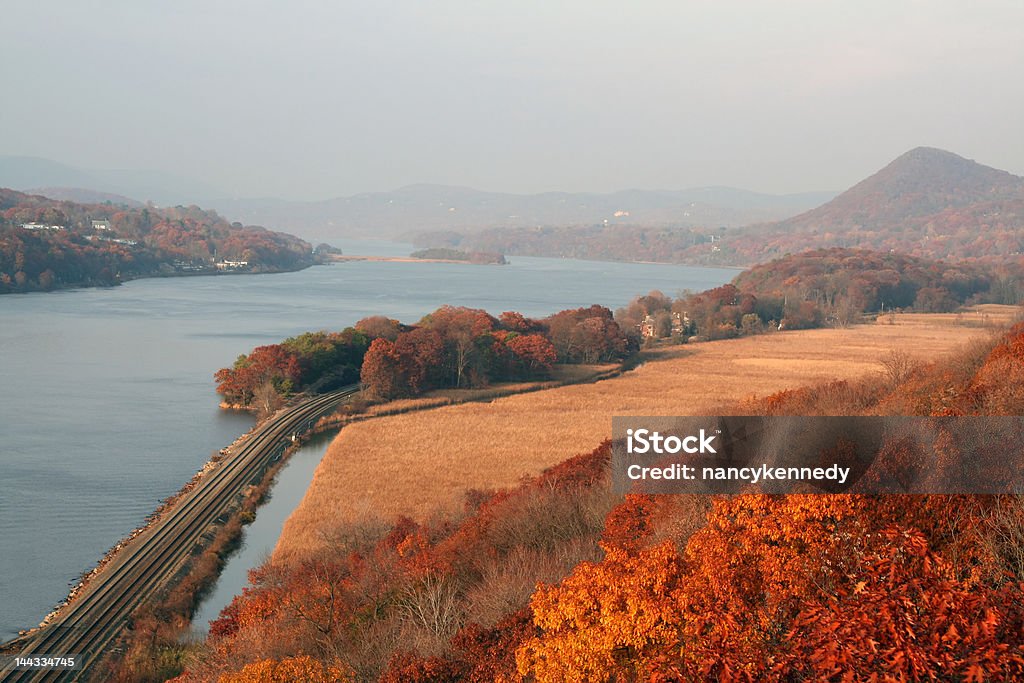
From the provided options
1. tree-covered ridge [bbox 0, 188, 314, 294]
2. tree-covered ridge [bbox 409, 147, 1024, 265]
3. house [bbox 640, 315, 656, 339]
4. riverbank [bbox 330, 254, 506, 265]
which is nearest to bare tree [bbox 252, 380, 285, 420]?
house [bbox 640, 315, 656, 339]

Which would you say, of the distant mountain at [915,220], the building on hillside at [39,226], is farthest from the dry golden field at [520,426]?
the distant mountain at [915,220]

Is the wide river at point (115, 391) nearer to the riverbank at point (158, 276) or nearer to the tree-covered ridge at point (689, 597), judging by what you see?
Result: the riverbank at point (158, 276)

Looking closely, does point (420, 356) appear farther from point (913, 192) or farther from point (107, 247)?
point (913, 192)

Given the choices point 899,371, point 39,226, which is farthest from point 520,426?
point 39,226

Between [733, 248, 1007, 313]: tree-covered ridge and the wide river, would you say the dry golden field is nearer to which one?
the wide river

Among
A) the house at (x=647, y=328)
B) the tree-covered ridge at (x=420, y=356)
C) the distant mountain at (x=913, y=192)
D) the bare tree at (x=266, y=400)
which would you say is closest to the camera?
the bare tree at (x=266, y=400)

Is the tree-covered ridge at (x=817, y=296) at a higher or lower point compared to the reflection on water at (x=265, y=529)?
higher

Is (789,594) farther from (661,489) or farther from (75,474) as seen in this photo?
(75,474)

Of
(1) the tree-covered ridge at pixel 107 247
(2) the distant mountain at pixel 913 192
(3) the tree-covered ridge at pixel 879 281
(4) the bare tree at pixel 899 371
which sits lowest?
(3) the tree-covered ridge at pixel 879 281
